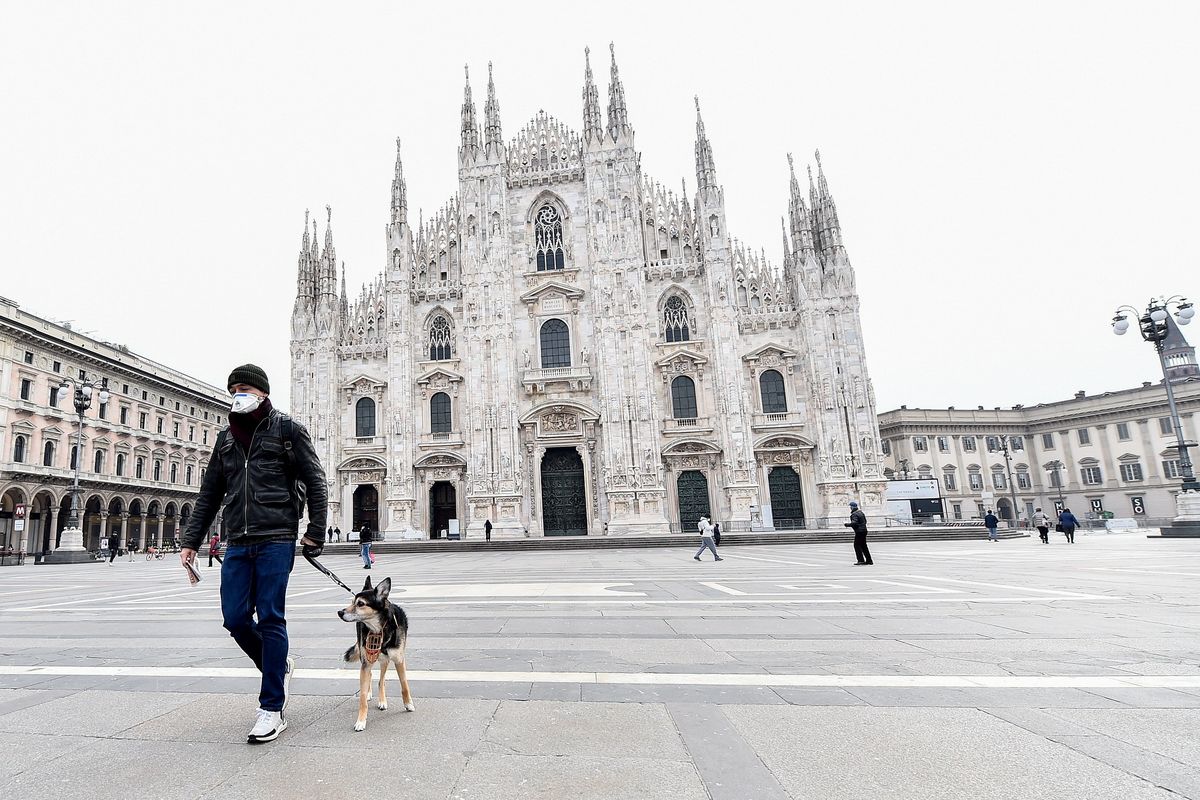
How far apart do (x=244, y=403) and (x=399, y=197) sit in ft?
111

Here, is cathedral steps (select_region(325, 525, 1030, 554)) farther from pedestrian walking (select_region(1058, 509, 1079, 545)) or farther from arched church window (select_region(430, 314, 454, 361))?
arched church window (select_region(430, 314, 454, 361))

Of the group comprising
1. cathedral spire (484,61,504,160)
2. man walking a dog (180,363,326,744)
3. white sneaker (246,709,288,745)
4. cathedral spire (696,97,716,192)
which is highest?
cathedral spire (484,61,504,160)

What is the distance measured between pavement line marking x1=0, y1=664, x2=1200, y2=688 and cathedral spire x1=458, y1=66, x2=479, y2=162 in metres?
33.5

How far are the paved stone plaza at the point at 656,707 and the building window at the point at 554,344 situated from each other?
25670mm

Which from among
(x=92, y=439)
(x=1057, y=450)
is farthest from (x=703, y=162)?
(x=1057, y=450)

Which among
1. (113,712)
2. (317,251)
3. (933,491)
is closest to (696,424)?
(933,491)

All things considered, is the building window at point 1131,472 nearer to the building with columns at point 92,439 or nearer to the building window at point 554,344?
the building window at point 554,344

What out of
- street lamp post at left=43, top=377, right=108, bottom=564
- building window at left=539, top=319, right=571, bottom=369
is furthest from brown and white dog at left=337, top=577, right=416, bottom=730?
building window at left=539, top=319, right=571, bottom=369

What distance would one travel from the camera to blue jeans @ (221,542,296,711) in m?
3.16

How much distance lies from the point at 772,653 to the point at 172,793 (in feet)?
12.3

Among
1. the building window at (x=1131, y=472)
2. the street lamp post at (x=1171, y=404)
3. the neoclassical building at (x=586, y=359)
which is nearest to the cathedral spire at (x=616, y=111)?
the neoclassical building at (x=586, y=359)

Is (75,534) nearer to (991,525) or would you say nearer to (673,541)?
(673,541)

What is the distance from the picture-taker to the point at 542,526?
30.8m

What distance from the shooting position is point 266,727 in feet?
9.50
